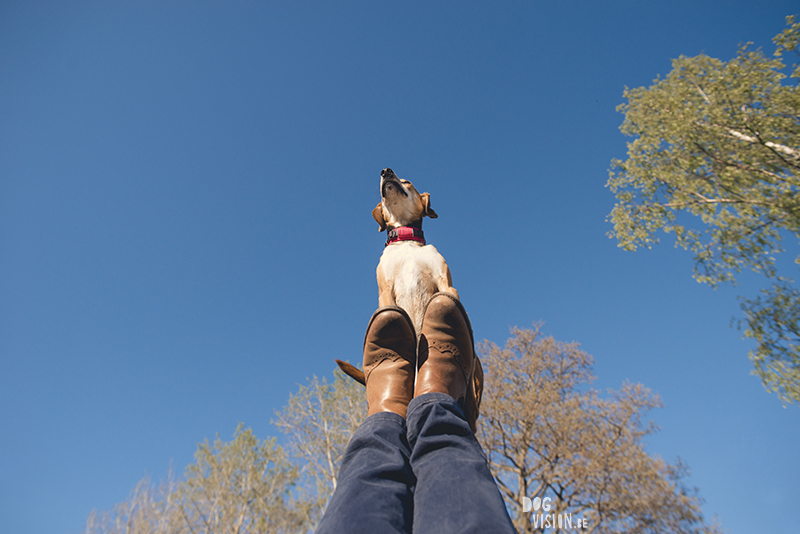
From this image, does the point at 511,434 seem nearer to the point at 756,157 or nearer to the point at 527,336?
the point at 527,336

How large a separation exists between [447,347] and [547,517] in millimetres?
14128

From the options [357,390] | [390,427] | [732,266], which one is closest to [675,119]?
[732,266]

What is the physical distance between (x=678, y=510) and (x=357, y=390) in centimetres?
1273

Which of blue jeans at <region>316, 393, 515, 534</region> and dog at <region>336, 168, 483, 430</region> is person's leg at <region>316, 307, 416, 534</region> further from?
dog at <region>336, 168, 483, 430</region>

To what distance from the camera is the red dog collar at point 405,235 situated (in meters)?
2.75

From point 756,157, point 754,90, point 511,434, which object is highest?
point 754,90

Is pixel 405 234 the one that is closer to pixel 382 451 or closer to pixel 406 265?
pixel 406 265

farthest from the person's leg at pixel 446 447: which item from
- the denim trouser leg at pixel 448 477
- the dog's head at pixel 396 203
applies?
the dog's head at pixel 396 203

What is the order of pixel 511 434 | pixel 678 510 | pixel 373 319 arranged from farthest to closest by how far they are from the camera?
pixel 511 434 < pixel 678 510 < pixel 373 319

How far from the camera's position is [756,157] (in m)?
8.00

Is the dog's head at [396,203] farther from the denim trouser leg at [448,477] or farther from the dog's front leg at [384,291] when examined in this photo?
the denim trouser leg at [448,477]

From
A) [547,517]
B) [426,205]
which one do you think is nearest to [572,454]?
[547,517]

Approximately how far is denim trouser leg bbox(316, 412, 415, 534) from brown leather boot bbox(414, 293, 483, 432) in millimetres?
411

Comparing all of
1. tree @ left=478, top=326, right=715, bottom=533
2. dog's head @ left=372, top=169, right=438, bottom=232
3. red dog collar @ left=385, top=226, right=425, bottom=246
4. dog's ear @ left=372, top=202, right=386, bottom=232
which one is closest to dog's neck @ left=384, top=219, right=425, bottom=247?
red dog collar @ left=385, top=226, right=425, bottom=246
